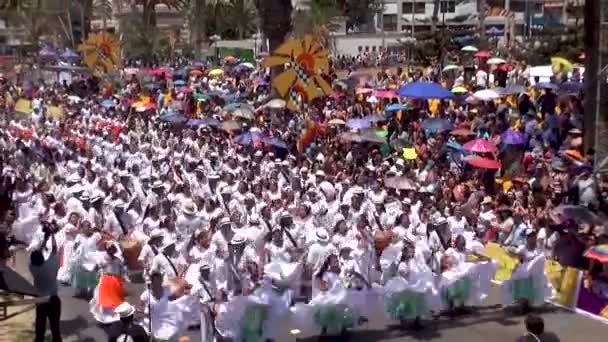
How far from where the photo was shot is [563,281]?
13.6m

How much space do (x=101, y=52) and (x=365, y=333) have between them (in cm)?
2104

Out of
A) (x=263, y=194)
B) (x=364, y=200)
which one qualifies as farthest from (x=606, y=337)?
(x=263, y=194)

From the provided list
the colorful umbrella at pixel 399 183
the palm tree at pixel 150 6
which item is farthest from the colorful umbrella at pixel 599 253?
the palm tree at pixel 150 6

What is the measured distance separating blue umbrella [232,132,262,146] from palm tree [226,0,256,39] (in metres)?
37.8

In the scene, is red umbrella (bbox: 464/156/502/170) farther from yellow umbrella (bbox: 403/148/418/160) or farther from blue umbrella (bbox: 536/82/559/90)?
blue umbrella (bbox: 536/82/559/90)

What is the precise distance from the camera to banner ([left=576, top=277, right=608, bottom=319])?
1297cm

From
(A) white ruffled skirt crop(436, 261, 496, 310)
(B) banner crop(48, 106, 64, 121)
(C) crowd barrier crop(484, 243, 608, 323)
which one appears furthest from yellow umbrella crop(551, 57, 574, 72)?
(B) banner crop(48, 106, 64, 121)

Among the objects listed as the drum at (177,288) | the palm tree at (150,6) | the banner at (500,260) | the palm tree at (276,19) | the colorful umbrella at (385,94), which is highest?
the palm tree at (150,6)

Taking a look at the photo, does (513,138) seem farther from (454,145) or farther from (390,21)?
(390,21)

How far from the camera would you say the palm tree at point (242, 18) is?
203ft

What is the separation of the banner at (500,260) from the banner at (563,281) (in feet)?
1.94

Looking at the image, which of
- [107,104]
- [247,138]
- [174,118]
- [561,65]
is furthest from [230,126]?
[561,65]

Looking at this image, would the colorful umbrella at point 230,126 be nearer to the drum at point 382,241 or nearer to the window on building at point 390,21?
the drum at point 382,241

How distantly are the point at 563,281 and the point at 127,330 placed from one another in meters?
7.67
